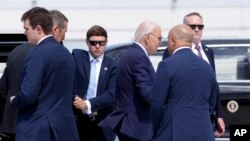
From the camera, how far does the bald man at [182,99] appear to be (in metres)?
7.36

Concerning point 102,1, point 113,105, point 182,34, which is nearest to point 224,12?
point 102,1

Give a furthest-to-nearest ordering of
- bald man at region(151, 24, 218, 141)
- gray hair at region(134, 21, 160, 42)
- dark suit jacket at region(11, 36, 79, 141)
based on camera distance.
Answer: gray hair at region(134, 21, 160, 42) → dark suit jacket at region(11, 36, 79, 141) → bald man at region(151, 24, 218, 141)

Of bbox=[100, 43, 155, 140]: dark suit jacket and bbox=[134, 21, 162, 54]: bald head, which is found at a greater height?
bbox=[134, 21, 162, 54]: bald head

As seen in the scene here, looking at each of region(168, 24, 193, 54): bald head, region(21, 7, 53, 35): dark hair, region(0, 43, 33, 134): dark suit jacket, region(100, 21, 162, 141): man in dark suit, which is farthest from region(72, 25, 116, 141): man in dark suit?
region(168, 24, 193, 54): bald head

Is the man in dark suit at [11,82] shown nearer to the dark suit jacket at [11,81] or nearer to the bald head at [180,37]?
the dark suit jacket at [11,81]

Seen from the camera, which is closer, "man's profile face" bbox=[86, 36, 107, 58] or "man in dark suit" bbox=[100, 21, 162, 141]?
"man in dark suit" bbox=[100, 21, 162, 141]

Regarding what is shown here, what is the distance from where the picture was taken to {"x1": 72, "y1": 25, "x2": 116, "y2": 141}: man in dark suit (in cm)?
904

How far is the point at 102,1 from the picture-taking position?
600 inches

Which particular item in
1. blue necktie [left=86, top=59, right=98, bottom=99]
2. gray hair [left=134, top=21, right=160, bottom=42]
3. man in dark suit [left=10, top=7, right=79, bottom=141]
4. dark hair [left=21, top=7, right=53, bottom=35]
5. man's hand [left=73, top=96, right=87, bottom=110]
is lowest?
man's hand [left=73, top=96, right=87, bottom=110]

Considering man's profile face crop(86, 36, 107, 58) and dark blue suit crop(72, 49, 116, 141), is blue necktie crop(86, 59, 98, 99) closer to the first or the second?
dark blue suit crop(72, 49, 116, 141)

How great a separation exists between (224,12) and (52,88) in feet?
26.9

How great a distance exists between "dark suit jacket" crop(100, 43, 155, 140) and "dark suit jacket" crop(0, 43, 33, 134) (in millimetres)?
1092

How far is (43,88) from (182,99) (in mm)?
1101

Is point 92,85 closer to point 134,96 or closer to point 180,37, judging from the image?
point 134,96
